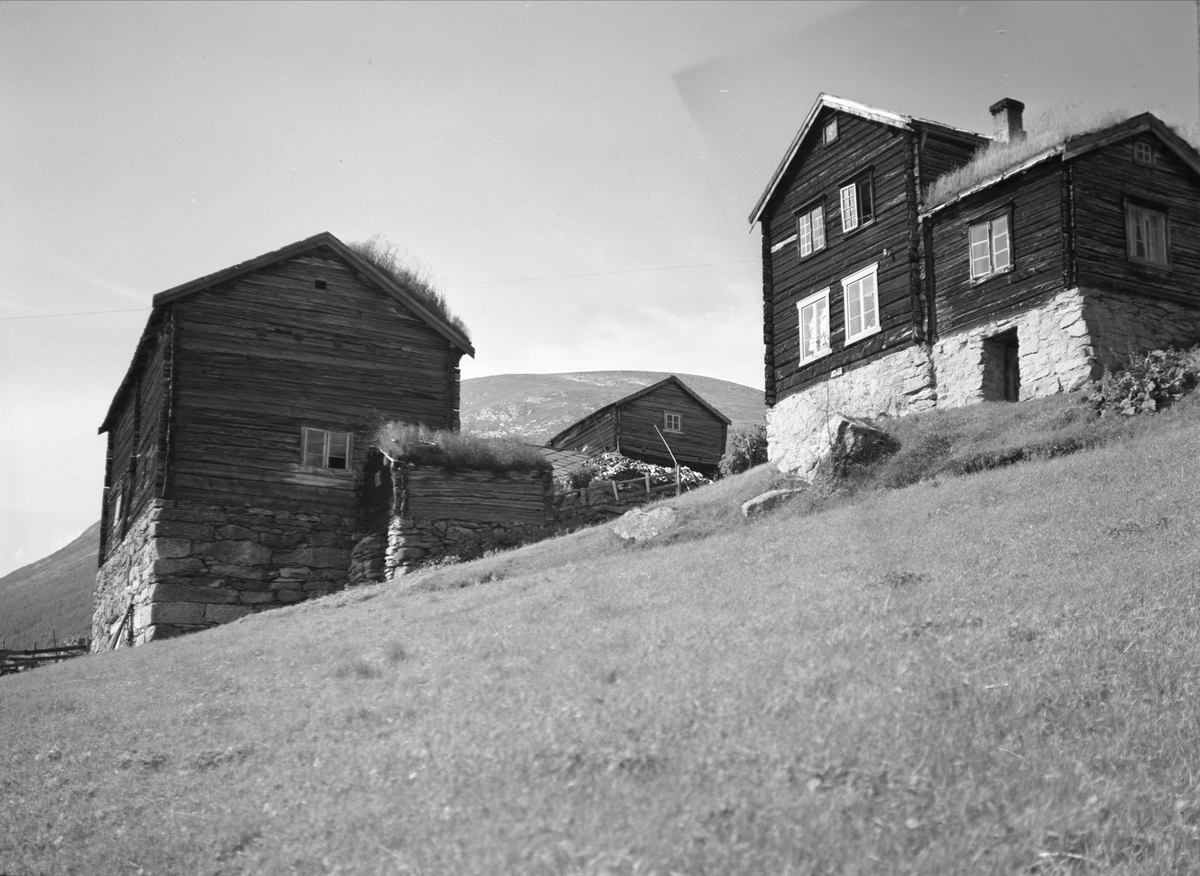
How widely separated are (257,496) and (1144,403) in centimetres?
2336

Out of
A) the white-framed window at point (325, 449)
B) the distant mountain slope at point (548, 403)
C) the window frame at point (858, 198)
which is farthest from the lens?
the distant mountain slope at point (548, 403)

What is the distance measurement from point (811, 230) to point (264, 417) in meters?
18.4

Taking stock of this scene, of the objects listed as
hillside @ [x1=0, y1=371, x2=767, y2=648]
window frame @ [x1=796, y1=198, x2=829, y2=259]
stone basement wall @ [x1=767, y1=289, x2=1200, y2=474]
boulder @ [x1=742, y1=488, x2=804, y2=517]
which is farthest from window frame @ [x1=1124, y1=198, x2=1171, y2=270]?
hillside @ [x1=0, y1=371, x2=767, y2=648]

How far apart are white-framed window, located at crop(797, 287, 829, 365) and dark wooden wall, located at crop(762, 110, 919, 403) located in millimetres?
240

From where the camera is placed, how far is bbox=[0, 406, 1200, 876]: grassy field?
→ 8102mm

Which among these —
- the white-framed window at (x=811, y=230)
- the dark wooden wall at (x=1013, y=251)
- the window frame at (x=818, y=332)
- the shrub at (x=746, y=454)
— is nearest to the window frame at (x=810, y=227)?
the white-framed window at (x=811, y=230)

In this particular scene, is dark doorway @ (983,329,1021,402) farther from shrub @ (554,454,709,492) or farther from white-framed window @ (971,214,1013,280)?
shrub @ (554,454,709,492)

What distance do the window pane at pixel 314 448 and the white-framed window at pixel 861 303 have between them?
53.6 ft

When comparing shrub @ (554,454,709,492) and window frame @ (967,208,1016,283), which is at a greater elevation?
window frame @ (967,208,1016,283)

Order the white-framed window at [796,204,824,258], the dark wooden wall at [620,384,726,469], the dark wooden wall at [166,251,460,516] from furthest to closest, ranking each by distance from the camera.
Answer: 1. the dark wooden wall at [620,384,726,469]
2. the white-framed window at [796,204,824,258]
3. the dark wooden wall at [166,251,460,516]

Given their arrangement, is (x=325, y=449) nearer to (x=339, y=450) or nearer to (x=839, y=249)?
(x=339, y=450)

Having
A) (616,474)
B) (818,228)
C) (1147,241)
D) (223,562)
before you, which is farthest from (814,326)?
(223,562)

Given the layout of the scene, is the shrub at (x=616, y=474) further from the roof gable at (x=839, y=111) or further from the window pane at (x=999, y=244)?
the window pane at (x=999, y=244)

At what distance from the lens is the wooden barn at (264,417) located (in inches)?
1225
